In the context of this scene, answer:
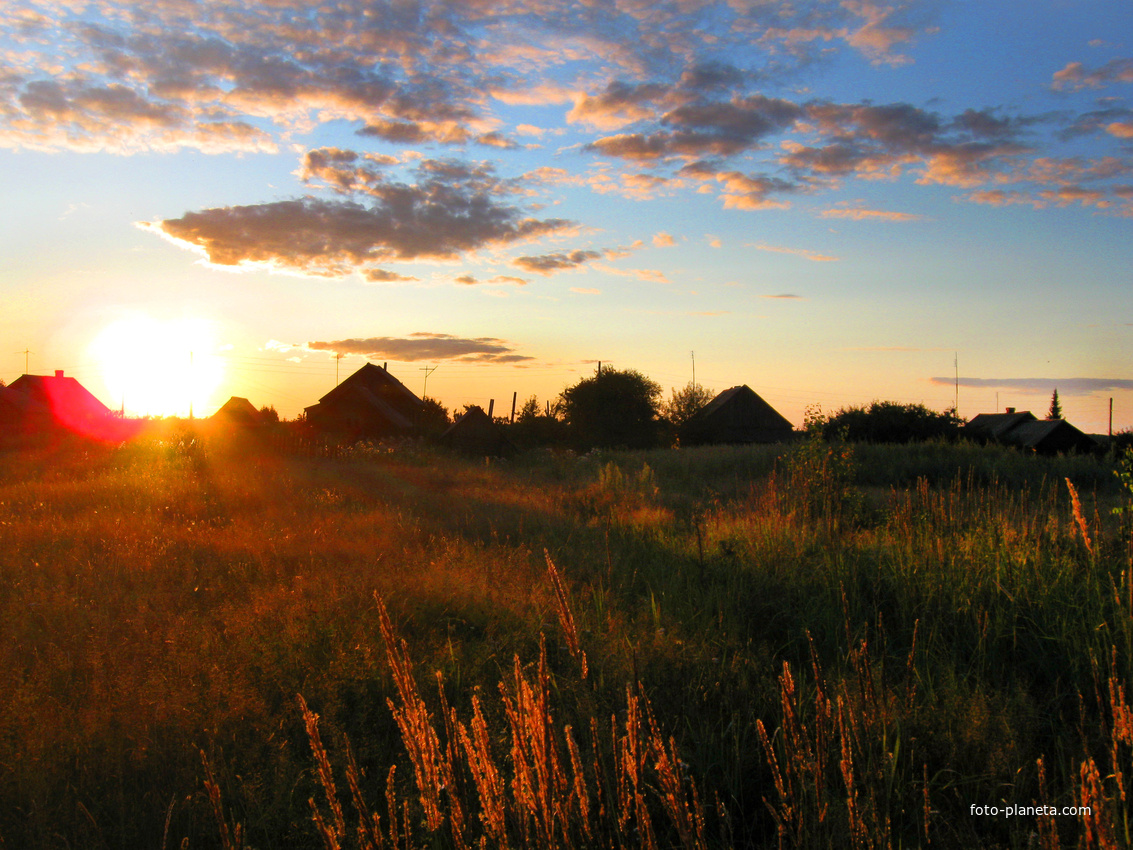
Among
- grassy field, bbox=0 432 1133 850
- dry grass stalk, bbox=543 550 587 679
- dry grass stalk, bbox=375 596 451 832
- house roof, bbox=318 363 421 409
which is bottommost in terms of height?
grassy field, bbox=0 432 1133 850

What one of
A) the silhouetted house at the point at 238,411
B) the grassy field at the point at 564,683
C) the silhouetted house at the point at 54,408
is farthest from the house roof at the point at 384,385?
the grassy field at the point at 564,683

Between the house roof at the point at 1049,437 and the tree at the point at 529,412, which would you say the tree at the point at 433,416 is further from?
the house roof at the point at 1049,437

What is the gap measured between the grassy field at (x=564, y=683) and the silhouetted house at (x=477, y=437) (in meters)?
28.6

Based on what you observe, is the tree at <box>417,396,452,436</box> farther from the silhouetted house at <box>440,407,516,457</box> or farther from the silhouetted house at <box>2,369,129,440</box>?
the silhouetted house at <box>2,369,129,440</box>

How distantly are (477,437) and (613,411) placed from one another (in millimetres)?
13444

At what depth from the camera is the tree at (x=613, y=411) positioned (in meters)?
48.9

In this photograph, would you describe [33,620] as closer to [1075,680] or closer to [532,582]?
[532,582]

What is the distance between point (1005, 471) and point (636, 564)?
60.0ft

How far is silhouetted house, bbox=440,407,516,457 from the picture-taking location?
37250mm

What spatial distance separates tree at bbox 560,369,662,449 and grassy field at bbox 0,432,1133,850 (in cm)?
4035

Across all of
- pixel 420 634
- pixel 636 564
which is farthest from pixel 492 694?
pixel 636 564

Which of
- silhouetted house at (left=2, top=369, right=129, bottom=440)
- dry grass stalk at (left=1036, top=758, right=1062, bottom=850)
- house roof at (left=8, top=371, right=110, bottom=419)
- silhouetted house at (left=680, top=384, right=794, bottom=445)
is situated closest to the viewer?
dry grass stalk at (left=1036, top=758, right=1062, bottom=850)

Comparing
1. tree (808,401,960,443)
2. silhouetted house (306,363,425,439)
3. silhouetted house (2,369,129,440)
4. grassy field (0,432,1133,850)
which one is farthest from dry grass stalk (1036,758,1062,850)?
silhouetted house (2,369,129,440)

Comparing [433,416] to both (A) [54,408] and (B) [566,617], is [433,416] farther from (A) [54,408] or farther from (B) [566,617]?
(B) [566,617]
